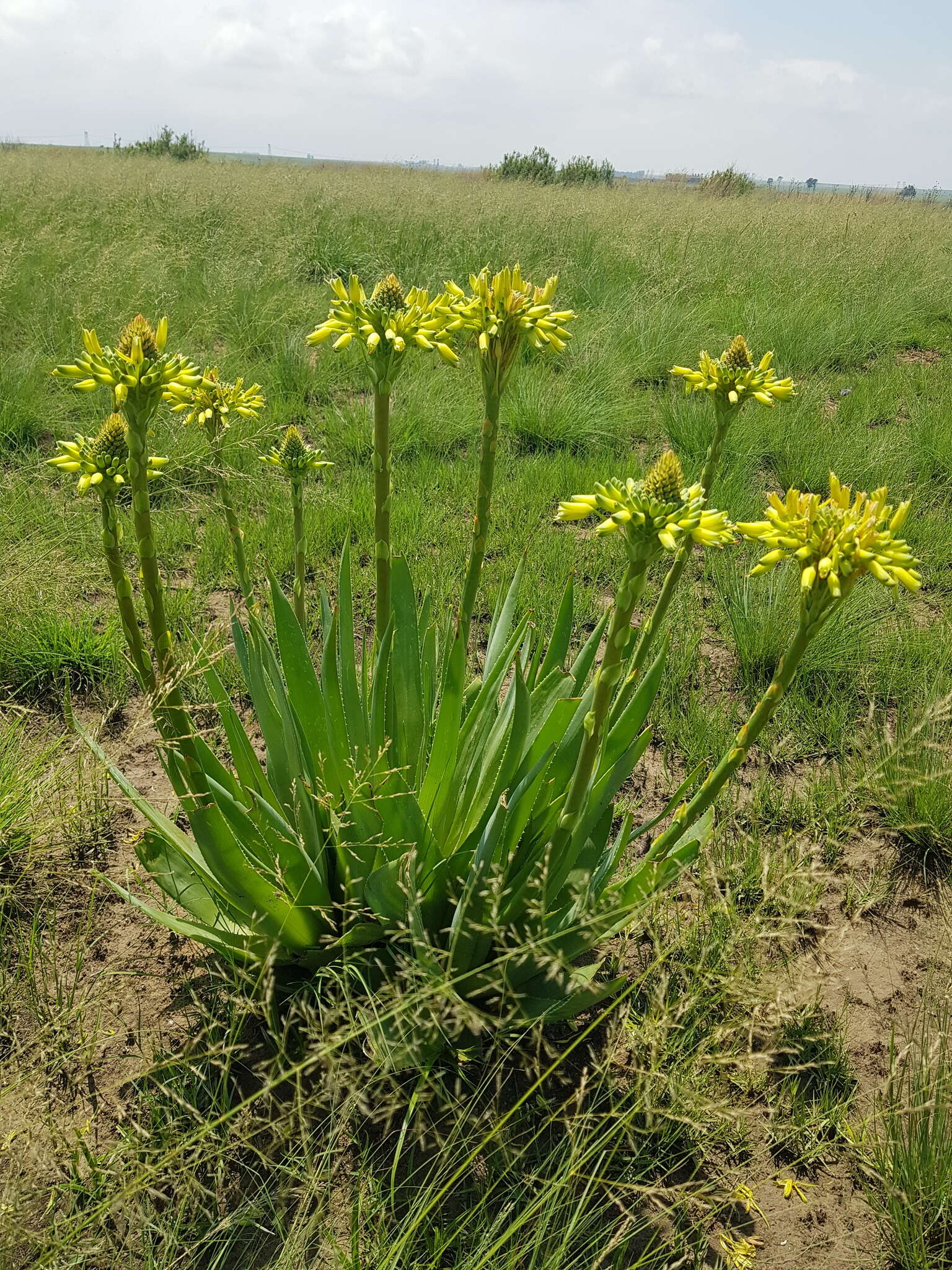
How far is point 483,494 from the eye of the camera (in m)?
1.49

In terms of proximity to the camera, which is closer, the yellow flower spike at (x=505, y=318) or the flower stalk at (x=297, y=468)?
the yellow flower spike at (x=505, y=318)

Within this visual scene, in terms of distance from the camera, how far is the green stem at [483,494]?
1.40 metres

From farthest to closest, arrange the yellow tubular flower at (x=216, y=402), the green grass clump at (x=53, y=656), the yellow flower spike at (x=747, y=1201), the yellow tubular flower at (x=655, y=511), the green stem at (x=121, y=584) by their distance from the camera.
→ 1. the green grass clump at (x=53, y=656)
2. the yellow tubular flower at (x=216, y=402)
3. the yellow flower spike at (x=747, y=1201)
4. the green stem at (x=121, y=584)
5. the yellow tubular flower at (x=655, y=511)

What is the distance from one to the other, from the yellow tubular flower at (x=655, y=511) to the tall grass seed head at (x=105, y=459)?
0.73 meters

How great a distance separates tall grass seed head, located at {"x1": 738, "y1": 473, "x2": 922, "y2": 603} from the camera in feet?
3.53

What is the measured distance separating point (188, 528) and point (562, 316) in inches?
99.4

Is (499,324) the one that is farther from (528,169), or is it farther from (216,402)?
(528,169)

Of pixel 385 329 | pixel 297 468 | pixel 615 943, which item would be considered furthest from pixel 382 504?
pixel 615 943

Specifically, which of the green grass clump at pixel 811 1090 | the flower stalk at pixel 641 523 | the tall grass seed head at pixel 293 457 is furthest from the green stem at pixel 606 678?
the tall grass seed head at pixel 293 457

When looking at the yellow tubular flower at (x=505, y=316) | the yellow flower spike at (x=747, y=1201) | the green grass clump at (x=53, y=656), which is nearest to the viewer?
the yellow tubular flower at (x=505, y=316)

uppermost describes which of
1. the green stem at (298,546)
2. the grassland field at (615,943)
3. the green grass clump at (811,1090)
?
the green stem at (298,546)

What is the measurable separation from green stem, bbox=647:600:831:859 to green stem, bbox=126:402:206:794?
93cm

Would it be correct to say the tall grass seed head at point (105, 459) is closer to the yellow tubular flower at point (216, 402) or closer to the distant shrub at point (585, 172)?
the yellow tubular flower at point (216, 402)

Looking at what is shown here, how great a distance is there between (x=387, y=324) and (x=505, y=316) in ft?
0.71
